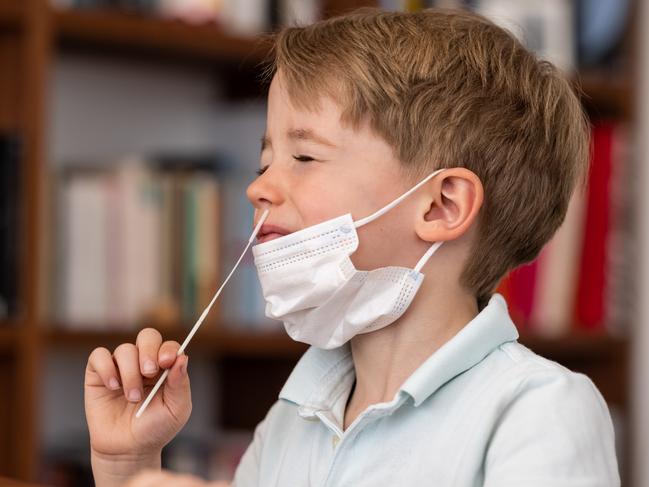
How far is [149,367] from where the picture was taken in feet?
3.31

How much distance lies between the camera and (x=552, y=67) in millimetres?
1129

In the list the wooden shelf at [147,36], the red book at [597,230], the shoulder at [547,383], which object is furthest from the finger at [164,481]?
the red book at [597,230]

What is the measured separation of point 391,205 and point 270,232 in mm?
121

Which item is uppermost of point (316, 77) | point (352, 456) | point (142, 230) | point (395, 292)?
point (316, 77)

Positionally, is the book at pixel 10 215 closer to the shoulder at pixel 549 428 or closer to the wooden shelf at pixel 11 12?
the wooden shelf at pixel 11 12

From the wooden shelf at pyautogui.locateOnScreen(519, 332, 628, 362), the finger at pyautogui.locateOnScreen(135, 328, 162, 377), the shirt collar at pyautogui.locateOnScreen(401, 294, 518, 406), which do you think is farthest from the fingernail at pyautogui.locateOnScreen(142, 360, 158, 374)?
the wooden shelf at pyautogui.locateOnScreen(519, 332, 628, 362)

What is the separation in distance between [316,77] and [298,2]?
1.08m

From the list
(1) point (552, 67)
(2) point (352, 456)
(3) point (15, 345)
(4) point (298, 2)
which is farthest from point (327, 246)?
(4) point (298, 2)

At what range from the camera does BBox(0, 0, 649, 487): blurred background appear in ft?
5.96

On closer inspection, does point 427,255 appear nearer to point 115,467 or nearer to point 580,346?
point 115,467

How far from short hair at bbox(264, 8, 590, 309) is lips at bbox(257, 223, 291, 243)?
0.12 metres

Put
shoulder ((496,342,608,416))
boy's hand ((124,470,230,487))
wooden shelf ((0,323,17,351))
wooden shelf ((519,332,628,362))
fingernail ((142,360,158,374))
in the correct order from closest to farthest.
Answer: boy's hand ((124,470,230,487)), shoulder ((496,342,608,416)), fingernail ((142,360,158,374)), wooden shelf ((0,323,17,351)), wooden shelf ((519,332,628,362))

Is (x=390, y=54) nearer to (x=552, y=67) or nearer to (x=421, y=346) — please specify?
(x=552, y=67)

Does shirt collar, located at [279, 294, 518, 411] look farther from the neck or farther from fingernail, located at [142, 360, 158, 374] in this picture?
fingernail, located at [142, 360, 158, 374]
